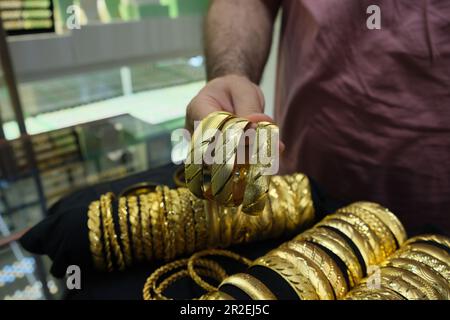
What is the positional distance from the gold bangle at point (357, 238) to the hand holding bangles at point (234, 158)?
146 millimetres

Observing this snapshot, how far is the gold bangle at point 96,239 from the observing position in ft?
1.40

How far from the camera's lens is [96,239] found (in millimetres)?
Result: 429

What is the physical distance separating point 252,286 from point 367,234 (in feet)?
0.52

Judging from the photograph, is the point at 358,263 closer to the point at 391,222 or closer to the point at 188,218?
the point at 391,222

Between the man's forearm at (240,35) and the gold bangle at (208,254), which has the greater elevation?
the man's forearm at (240,35)

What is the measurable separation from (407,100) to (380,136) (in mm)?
56

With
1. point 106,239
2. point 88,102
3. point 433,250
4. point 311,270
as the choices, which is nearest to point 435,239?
point 433,250

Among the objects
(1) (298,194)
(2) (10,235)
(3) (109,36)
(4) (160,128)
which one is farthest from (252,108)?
(3) (109,36)

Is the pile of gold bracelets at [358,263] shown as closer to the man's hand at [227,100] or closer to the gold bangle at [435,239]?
the gold bangle at [435,239]

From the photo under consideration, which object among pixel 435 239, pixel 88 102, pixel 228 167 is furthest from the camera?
pixel 88 102

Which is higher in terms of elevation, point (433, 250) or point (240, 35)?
point (240, 35)

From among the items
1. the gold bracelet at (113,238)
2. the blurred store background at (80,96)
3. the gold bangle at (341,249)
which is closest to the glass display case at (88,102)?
the blurred store background at (80,96)

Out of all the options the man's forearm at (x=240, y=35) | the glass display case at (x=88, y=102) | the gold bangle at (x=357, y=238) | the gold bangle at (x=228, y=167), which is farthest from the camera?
the glass display case at (x=88, y=102)

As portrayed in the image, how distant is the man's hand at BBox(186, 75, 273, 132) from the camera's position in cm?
39
